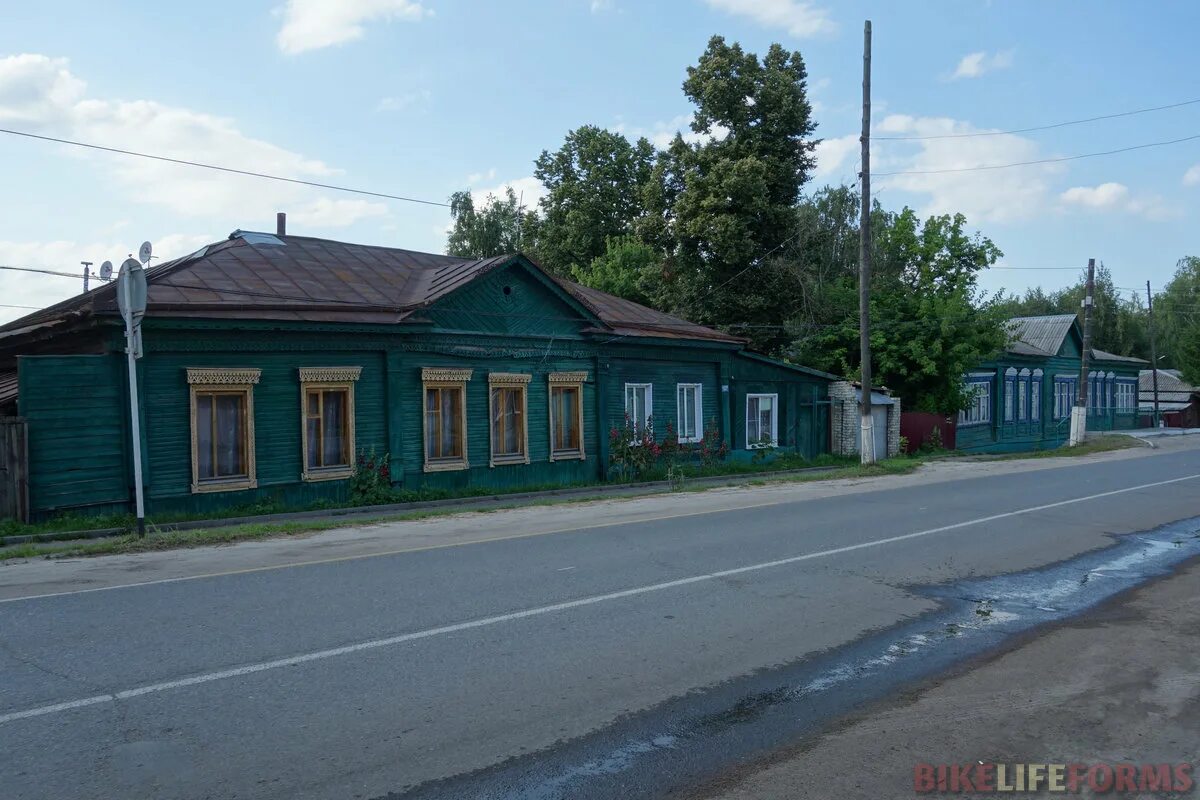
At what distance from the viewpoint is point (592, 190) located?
151ft

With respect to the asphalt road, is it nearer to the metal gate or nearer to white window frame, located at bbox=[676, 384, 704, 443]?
the metal gate

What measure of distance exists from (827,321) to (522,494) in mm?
18216

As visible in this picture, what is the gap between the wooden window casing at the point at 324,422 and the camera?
17312mm

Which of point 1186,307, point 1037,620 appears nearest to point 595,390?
point 1037,620

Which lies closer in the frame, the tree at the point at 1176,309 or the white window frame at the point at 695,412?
the white window frame at the point at 695,412

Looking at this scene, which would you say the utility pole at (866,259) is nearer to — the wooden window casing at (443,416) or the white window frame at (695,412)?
the white window frame at (695,412)

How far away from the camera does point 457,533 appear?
43.9ft

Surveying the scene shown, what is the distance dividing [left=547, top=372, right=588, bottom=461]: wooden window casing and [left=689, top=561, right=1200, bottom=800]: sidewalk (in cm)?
1500

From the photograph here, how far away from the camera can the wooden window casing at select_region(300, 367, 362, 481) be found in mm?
17312

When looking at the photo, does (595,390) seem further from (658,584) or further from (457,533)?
(658,584)

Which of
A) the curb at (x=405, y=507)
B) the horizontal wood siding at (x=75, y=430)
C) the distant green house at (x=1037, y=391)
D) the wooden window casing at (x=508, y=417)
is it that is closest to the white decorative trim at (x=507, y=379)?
the wooden window casing at (x=508, y=417)

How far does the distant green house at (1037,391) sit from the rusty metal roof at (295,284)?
22909mm

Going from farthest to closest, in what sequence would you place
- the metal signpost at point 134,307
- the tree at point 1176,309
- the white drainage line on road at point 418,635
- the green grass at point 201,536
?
the tree at point 1176,309 → the metal signpost at point 134,307 → the green grass at point 201,536 → the white drainage line on road at point 418,635

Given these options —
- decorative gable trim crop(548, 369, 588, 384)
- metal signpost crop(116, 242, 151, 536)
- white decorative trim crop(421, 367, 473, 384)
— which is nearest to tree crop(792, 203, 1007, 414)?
decorative gable trim crop(548, 369, 588, 384)
